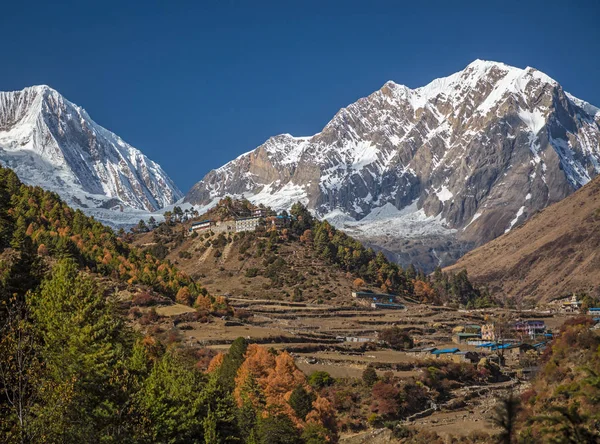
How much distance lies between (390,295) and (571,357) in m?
107

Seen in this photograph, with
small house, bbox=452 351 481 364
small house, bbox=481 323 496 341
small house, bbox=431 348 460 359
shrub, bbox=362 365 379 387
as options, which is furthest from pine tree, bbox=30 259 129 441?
small house, bbox=481 323 496 341

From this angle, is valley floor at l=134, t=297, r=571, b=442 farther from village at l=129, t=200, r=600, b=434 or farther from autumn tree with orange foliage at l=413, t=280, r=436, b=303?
autumn tree with orange foliage at l=413, t=280, r=436, b=303

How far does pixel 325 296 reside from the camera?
167125 mm

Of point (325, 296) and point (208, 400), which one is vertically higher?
point (325, 296)

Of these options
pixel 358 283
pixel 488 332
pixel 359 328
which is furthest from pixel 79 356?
pixel 358 283

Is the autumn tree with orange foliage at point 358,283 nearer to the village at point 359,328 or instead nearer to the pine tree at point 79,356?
the village at point 359,328

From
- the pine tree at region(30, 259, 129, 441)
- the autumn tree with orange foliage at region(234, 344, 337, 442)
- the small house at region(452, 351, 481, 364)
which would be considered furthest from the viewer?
the small house at region(452, 351, 481, 364)

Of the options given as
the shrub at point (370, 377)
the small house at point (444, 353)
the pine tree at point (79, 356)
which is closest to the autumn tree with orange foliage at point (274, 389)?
the shrub at point (370, 377)

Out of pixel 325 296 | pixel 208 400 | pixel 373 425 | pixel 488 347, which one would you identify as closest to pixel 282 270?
pixel 325 296

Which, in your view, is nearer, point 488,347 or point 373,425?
point 373,425

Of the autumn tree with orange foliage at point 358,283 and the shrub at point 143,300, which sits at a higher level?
the autumn tree with orange foliage at point 358,283

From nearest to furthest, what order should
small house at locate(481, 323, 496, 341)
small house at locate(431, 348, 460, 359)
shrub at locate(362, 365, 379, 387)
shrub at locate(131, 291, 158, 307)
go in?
1. shrub at locate(362, 365, 379, 387)
2. small house at locate(431, 348, 460, 359)
3. shrub at locate(131, 291, 158, 307)
4. small house at locate(481, 323, 496, 341)

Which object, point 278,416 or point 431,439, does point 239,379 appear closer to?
point 278,416

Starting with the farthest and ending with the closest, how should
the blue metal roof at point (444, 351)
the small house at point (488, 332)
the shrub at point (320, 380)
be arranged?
the small house at point (488, 332)
the blue metal roof at point (444, 351)
the shrub at point (320, 380)
